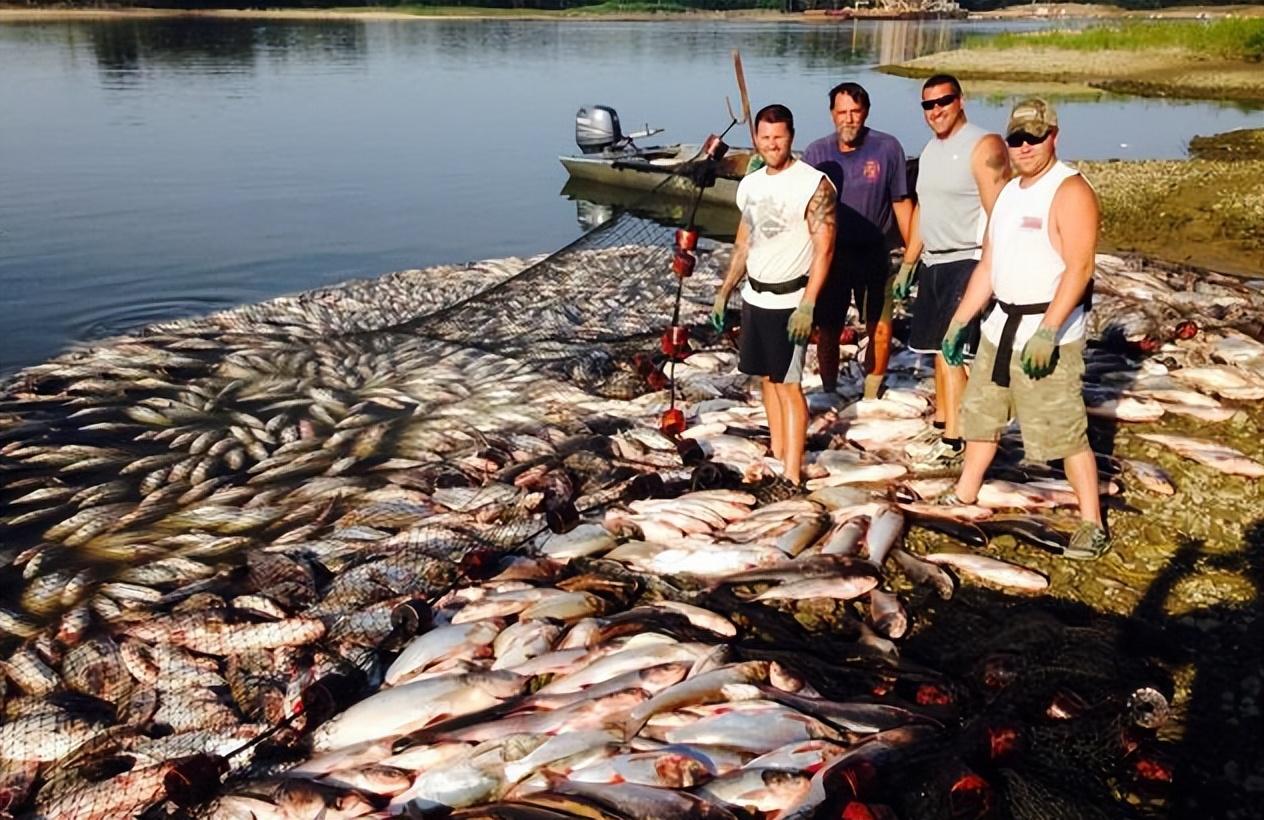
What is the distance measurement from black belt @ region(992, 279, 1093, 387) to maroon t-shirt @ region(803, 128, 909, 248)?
6.57 feet

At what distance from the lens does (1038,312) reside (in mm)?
5031

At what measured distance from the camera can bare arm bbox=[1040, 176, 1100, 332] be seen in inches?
183

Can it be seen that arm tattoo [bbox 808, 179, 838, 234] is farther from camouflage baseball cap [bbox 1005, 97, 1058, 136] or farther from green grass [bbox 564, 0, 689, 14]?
green grass [bbox 564, 0, 689, 14]

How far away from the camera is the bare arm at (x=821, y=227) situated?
18.7 ft

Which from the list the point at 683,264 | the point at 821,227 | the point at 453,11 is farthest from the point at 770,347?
the point at 453,11

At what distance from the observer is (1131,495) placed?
250 inches

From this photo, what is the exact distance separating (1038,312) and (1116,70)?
51284 mm

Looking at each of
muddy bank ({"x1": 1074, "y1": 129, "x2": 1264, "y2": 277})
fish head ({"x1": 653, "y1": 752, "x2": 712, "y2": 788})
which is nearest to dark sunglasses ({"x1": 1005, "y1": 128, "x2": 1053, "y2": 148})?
fish head ({"x1": 653, "y1": 752, "x2": 712, "y2": 788})

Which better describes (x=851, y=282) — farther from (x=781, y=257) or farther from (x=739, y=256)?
(x=781, y=257)

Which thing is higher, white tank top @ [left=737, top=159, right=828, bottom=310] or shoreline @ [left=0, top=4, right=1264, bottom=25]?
shoreline @ [left=0, top=4, right=1264, bottom=25]

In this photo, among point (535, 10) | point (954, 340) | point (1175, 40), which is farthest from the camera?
point (535, 10)

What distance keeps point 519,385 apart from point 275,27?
87.9 m

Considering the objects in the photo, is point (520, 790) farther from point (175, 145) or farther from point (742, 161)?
point (175, 145)

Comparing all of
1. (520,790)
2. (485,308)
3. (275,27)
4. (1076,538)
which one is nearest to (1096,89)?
(485,308)
